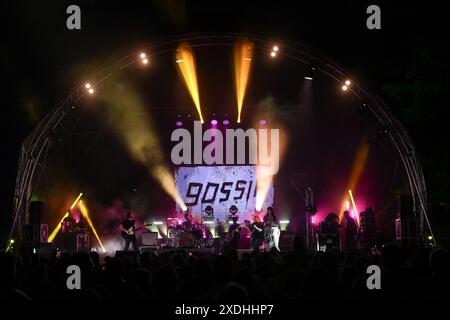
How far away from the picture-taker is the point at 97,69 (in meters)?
17.6

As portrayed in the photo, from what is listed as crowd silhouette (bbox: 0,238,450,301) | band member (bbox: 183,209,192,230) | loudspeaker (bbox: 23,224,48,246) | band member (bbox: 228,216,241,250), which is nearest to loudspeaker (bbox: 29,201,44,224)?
loudspeaker (bbox: 23,224,48,246)

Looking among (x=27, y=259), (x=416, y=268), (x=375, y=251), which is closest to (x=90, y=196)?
(x=375, y=251)

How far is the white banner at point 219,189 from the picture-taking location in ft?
68.8

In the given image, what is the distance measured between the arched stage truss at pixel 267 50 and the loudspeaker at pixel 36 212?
0.59 meters

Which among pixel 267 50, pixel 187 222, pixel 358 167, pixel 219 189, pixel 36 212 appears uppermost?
pixel 267 50

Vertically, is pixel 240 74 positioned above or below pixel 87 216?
above

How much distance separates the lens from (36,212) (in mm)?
16062

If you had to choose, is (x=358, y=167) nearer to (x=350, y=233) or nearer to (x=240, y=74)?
(x=350, y=233)

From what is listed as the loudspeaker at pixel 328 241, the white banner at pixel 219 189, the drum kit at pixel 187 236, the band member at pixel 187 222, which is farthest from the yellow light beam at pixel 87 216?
the loudspeaker at pixel 328 241

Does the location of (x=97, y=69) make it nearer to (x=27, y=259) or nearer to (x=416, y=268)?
(x=27, y=259)

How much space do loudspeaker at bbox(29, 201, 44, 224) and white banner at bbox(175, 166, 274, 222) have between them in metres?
6.31

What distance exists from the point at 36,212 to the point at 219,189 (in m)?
7.54

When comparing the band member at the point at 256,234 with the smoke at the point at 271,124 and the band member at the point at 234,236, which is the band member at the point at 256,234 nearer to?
the band member at the point at 234,236

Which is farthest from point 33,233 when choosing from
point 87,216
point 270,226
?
point 270,226
